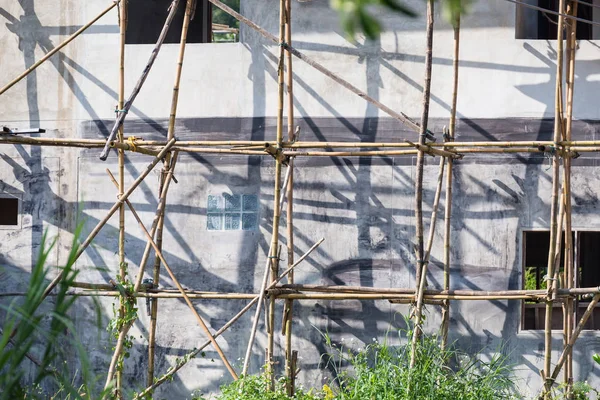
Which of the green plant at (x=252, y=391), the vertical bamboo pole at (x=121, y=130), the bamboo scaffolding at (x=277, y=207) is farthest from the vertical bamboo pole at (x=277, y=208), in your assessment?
the vertical bamboo pole at (x=121, y=130)

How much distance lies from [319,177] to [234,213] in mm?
975

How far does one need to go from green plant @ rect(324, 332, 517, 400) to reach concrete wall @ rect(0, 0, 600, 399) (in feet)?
0.87

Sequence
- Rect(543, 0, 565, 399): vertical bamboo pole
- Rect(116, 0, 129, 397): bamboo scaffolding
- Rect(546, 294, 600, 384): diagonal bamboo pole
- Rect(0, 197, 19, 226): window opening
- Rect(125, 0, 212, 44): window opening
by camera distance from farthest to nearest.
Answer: Rect(125, 0, 212, 44): window opening, Rect(0, 197, 19, 226): window opening, Rect(116, 0, 129, 397): bamboo scaffolding, Rect(543, 0, 565, 399): vertical bamboo pole, Rect(546, 294, 600, 384): diagonal bamboo pole

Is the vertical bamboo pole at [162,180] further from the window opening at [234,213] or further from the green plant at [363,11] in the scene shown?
the green plant at [363,11]

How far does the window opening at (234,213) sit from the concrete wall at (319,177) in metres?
0.08

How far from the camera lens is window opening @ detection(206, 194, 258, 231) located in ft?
32.0

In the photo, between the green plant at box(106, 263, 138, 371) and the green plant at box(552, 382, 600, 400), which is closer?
the green plant at box(106, 263, 138, 371)

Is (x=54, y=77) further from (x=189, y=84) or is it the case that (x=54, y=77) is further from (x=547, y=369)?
(x=547, y=369)

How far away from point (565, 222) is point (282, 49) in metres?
3.28

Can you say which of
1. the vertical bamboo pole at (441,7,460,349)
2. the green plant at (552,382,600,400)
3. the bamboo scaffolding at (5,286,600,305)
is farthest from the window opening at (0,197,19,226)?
the green plant at (552,382,600,400)

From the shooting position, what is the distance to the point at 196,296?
9047 mm

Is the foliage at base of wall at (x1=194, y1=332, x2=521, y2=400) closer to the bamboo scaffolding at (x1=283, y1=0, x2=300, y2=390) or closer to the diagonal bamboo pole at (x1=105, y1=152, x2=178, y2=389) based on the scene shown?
the bamboo scaffolding at (x1=283, y1=0, x2=300, y2=390)

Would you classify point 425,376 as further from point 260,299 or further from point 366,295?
point 260,299

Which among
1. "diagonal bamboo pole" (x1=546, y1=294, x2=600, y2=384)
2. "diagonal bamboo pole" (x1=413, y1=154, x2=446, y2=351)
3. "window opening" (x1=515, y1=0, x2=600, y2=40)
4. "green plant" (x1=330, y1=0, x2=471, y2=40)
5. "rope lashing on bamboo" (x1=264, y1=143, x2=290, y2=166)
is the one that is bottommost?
"diagonal bamboo pole" (x1=546, y1=294, x2=600, y2=384)
